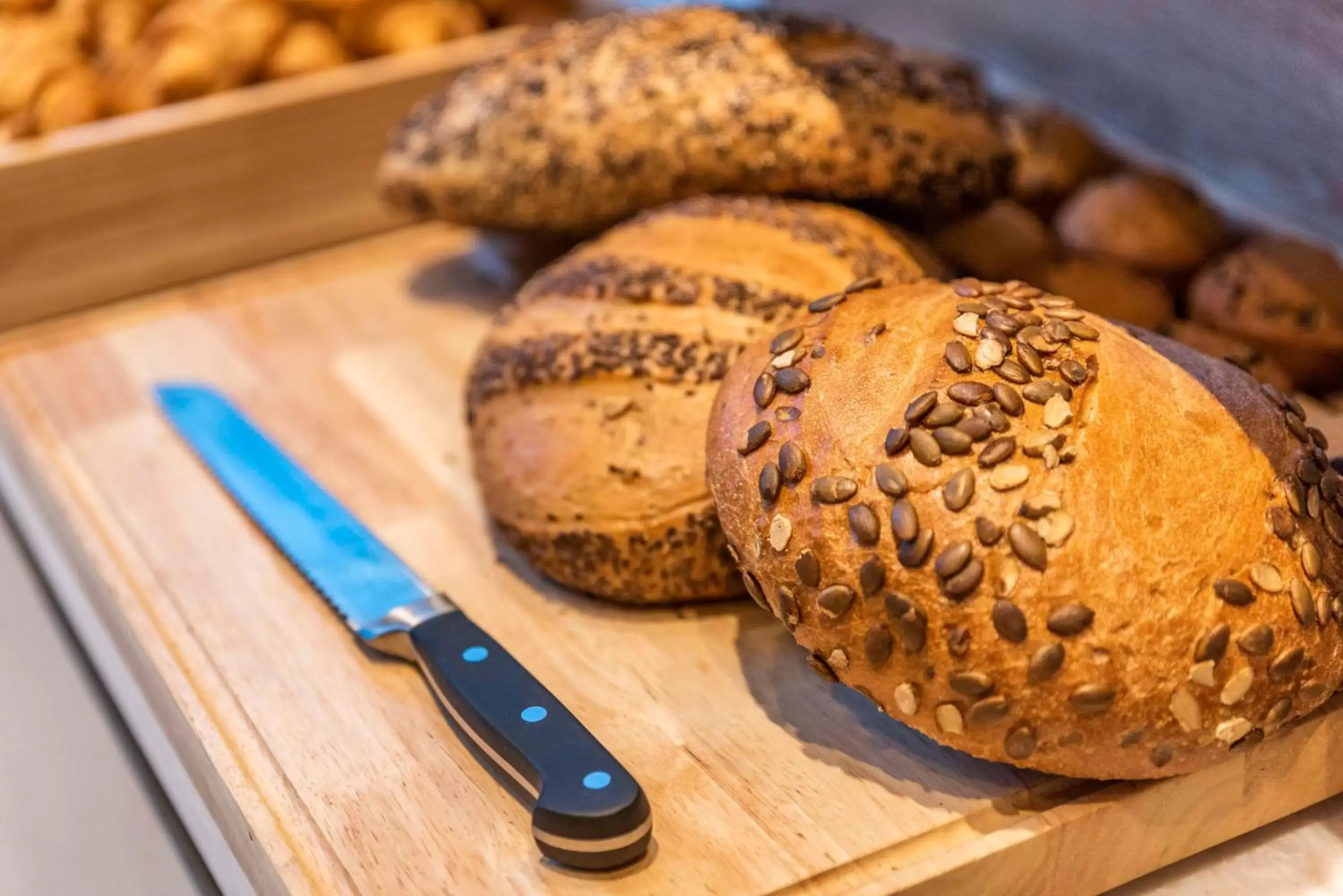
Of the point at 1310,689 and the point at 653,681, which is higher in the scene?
the point at 1310,689

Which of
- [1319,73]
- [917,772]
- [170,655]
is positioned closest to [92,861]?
[170,655]

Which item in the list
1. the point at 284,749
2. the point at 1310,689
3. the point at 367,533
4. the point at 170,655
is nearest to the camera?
the point at 1310,689

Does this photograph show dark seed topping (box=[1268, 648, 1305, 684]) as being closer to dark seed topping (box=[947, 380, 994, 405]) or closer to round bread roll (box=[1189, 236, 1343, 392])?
dark seed topping (box=[947, 380, 994, 405])

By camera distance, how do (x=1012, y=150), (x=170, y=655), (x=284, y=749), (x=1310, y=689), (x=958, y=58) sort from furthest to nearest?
(x=958, y=58), (x=1012, y=150), (x=170, y=655), (x=284, y=749), (x=1310, y=689)

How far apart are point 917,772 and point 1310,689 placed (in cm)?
27

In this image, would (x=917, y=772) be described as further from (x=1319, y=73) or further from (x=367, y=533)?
(x=1319, y=73)

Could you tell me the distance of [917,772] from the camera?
0.97 meters

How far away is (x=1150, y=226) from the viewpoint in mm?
1412

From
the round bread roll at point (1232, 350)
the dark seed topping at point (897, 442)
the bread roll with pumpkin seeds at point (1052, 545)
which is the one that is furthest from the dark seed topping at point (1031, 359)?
the round bread roll at point (1232, 350)

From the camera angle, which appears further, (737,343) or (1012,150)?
(1012,150)

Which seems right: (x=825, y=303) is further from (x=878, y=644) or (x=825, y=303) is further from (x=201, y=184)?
(x=201, y=184)

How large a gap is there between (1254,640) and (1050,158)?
0.85m

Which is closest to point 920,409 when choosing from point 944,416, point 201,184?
point 944,416

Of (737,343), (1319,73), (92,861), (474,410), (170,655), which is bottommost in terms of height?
(92,861)
